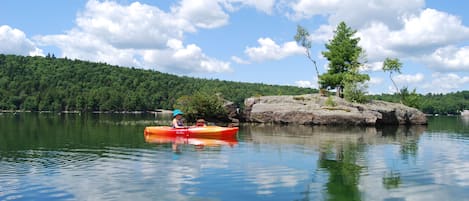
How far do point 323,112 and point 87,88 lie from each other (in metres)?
132

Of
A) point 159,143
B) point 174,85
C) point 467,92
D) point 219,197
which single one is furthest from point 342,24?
point 467,92

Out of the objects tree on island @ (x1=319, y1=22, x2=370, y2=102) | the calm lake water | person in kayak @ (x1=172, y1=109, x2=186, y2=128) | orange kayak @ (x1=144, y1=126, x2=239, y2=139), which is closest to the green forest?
tree on island @ (x1=319, y1=22, x2=370, y2=102)

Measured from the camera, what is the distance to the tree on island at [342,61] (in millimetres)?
53438

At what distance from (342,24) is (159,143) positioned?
1507 inches

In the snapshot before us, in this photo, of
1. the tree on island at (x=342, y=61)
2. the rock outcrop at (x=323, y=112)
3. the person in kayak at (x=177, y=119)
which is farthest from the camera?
the tree on island at (x=342, y=61)

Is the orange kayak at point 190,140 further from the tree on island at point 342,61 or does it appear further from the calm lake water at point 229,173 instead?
the tree on island at point 342,61

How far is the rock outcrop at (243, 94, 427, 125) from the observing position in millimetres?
46281

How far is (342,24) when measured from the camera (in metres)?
56.8

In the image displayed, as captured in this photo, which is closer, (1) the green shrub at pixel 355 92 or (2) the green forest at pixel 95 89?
(1) the green shrub at pixel 355 92

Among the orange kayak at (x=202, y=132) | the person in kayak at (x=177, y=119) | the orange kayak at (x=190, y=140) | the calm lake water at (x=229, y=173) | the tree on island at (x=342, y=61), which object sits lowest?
the calm lake water at (x=229, y=173)

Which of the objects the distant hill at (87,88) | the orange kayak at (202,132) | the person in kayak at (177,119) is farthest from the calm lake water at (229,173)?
the distant hill at (87,88)

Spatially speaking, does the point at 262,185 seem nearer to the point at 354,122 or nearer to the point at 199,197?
the point at 199,197

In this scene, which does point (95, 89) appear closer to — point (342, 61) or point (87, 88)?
point (87, 88)

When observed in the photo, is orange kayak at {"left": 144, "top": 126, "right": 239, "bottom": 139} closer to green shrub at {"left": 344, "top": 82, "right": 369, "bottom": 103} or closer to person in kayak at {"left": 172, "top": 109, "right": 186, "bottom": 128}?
person in kayak at {"left": 172, "top": 109, "right": 186, "bottom": 128}
